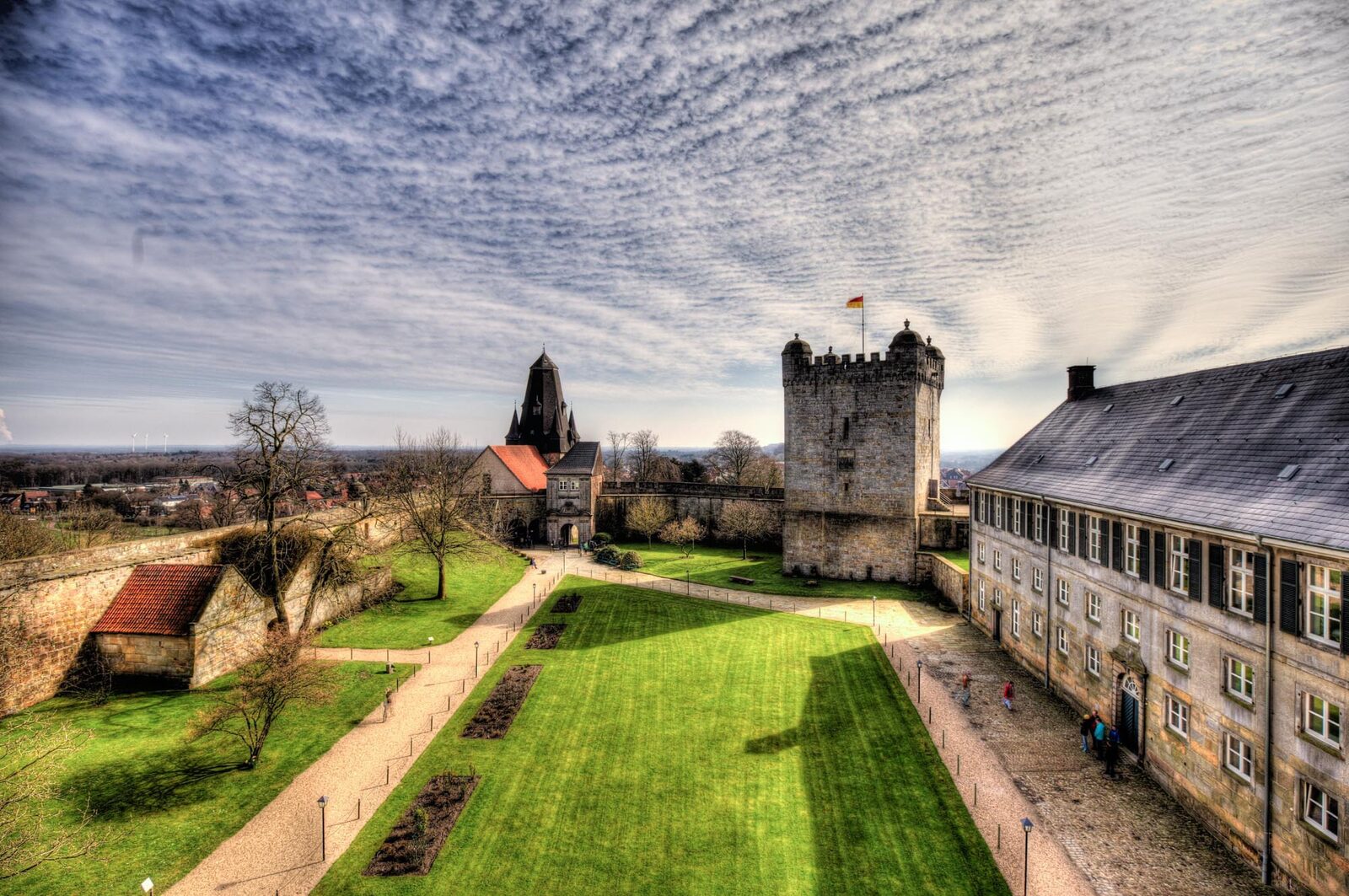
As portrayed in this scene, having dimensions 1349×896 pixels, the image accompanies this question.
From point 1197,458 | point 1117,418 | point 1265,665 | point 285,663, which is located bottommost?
point 285,663

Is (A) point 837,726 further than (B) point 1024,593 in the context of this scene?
No

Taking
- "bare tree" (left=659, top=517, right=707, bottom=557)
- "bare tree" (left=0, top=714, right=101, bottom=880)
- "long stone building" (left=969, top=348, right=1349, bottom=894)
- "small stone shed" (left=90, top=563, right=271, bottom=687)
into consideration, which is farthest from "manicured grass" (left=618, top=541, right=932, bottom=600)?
"bare tree" (left=0, top=714, right=101, bottom=880)

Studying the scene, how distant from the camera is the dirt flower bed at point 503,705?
1852 centimetres

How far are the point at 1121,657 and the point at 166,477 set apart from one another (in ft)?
542

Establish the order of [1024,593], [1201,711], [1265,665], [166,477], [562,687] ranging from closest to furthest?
[1265,665]
[1201,711]
[562,687]
[1024,593]
[166,477]

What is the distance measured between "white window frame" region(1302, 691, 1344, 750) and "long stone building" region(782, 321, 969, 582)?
2558 centimetres

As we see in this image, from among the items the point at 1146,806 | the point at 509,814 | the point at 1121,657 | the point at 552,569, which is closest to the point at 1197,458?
the point at 1121,657

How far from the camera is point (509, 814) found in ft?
47.6

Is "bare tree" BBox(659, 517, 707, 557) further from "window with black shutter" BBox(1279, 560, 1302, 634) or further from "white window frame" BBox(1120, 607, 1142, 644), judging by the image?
"window with black shutter" BBox(1279, 560, 1302, 634)

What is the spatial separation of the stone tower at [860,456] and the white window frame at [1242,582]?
23.4 metres

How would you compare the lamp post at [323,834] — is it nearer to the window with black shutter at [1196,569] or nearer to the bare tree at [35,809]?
the bare tree at [35,809]

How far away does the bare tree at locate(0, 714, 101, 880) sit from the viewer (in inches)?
411

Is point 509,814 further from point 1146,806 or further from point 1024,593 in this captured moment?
point 1024,593

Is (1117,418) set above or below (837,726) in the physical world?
above
